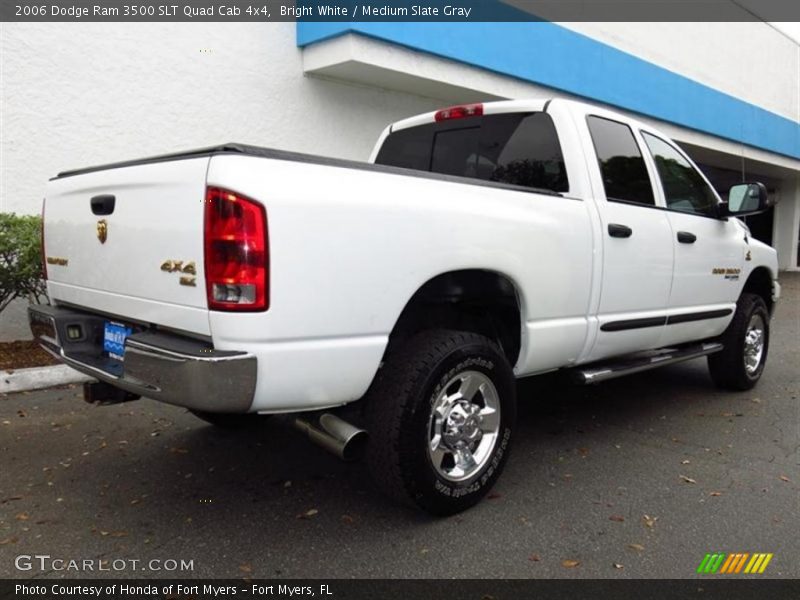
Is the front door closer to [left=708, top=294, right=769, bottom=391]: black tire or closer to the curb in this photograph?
[left=708, top=294, right=769, bottom=391]: black tire

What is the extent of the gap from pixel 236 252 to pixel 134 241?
687 mm

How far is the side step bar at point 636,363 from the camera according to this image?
374 centimetres

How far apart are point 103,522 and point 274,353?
1412 millimetres

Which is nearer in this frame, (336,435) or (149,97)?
(336,435)

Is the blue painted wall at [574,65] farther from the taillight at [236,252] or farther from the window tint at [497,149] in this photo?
the taillight at [236,252]

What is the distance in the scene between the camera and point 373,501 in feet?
10.6

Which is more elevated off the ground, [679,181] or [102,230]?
[679,181]

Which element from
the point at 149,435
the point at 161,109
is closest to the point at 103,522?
the point at 149,435

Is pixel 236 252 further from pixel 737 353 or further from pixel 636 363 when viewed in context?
pixel 737 353

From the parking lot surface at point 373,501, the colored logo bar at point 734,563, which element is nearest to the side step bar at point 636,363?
the parking lot surface at point 373,501

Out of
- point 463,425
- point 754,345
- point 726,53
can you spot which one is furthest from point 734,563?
point 726,53

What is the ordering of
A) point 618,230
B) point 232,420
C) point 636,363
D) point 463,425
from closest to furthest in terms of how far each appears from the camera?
point 463,425 < point 618,230 < point 232,420 < point 636,363

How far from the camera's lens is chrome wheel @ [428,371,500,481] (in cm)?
300

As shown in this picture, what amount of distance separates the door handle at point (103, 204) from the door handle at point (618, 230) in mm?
2619
